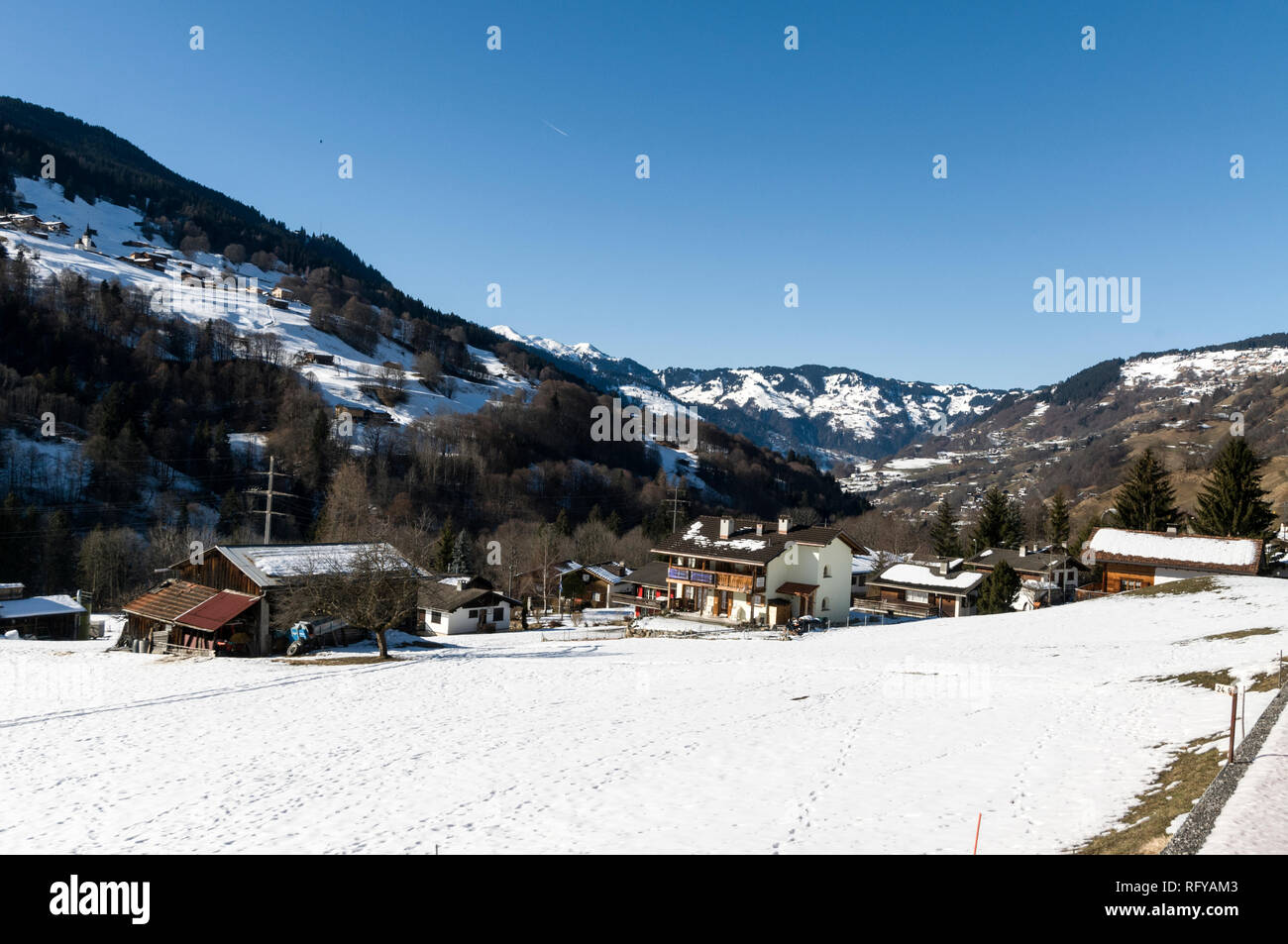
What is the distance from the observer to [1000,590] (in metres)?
57.2

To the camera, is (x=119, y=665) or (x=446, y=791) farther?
(x=119, y=665)

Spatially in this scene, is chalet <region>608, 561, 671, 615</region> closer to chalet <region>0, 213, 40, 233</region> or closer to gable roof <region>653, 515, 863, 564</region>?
gable roof <region>653, 515, 863, 564</region>

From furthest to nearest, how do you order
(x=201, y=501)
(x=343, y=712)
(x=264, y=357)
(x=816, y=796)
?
1. (x=264, y=357)
2. (x=201, y=501)
3. (x=343, y=712)
4. (x=816, y=796)

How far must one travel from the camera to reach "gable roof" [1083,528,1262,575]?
1992 inches

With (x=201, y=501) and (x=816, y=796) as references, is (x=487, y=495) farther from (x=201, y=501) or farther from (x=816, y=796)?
(x=816, y=796)

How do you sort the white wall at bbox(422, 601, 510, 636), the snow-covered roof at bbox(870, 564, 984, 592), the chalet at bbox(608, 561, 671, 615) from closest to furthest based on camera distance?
the white wall at bbox(422, 601, 510, 636)
the chalet at bbox(608, 561, 671, 615)
the snow-covered roof at bbox(870, 564, 984, 592)

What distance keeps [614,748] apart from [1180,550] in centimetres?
5285

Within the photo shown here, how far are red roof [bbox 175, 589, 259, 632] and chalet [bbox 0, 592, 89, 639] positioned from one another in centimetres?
2044

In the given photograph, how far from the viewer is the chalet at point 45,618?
49219mm

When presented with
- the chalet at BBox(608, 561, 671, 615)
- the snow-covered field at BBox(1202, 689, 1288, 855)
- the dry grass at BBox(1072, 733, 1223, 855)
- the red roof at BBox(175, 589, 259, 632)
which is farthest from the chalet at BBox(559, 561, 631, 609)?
the snow-covered field at BBox(1202, 689, 1288, 855)

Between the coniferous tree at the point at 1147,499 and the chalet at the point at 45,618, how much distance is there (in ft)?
297
